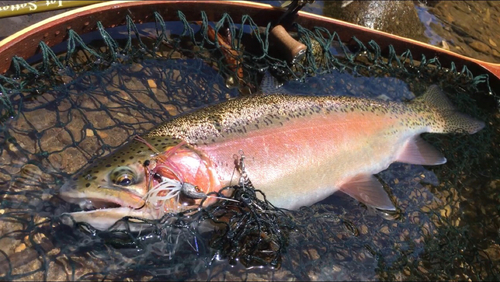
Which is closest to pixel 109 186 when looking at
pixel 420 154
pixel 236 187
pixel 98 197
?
pixel 98 197

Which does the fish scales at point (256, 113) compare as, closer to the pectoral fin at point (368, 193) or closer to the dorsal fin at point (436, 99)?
the dorsal fin at point (436, 99)

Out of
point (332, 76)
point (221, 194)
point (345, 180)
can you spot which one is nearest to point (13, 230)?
point (221, 194)

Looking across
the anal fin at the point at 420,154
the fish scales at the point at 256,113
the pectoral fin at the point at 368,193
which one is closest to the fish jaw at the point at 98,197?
the fish scales at the point at 256,113

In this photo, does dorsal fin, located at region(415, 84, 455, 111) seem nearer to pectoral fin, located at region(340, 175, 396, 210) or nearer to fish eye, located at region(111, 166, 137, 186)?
pectoral fin, located at region(340, 175, 396, 210)

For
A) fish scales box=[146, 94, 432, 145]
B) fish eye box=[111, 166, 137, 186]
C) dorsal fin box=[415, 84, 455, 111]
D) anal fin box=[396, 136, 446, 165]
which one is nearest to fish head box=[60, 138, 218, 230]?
fish eye box=[111, 166, 137, 186]

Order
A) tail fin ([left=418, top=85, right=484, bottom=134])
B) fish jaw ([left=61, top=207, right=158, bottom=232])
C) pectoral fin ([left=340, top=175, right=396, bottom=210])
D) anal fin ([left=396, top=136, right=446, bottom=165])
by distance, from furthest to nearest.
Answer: tail fin ([left=418, top=85, right=484, bottom=134])
anal fin ([left=396, top=136, right=446, bottom=165])
pectoral fin ([left=340, top=175, right=396, bottom=210])
fish jaw ([left=61, top=207, right=158, bottom=232])

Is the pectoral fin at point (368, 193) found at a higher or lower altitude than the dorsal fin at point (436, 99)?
lower
